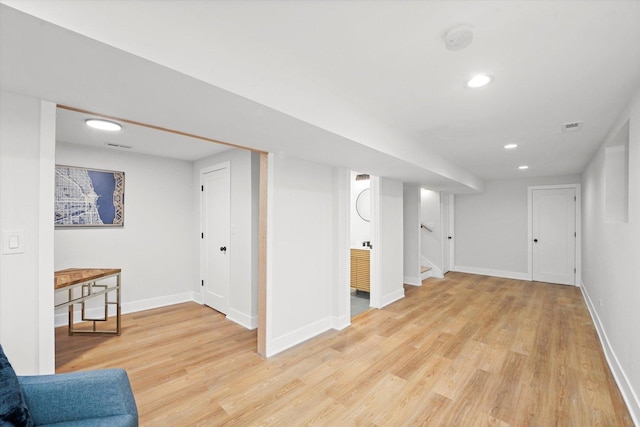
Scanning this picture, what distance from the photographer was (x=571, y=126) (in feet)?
9.01

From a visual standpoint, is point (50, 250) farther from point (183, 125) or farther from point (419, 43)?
point (419, 43)

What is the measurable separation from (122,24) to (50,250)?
52.2 inches

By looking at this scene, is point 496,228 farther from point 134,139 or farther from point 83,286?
point 83,286

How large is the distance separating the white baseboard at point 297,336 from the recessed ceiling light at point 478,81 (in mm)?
2795

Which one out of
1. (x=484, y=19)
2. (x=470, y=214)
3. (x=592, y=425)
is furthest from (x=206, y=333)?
(x=470, y=214)

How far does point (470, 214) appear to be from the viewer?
23.1 feet

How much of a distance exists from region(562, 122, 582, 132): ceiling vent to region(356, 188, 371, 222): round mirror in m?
3.03

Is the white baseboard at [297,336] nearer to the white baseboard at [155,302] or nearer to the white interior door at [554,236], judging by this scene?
the white baseboard at [155,302]

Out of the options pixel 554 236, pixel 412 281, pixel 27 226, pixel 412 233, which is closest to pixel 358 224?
pixel 412 233

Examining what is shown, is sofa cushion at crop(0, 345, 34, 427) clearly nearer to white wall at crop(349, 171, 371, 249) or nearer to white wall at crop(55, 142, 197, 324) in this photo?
white wall at crop(55, 142, 197, 324)

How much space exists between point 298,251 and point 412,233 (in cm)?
341

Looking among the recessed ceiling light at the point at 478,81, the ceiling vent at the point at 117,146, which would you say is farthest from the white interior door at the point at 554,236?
the ceiling vent at the point at 117,146

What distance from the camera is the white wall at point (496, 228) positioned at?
20.6 ft

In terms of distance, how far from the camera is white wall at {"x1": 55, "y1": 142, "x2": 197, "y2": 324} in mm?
3570
